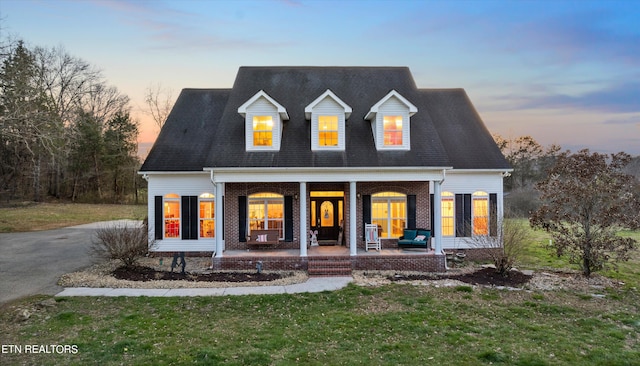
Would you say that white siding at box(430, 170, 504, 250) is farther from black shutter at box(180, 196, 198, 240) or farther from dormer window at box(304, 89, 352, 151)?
black shutter at box(180, 196, 198, 240)

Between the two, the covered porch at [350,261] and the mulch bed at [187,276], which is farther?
the covered porch at [350,261]

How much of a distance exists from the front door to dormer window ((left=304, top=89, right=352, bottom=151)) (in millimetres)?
2646

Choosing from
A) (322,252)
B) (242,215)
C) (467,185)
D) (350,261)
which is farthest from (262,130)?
(467,185)

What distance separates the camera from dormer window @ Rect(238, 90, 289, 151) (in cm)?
1383

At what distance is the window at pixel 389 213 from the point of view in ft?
48.8

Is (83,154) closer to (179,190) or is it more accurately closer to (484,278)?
(179,190)

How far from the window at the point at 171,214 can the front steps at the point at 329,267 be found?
258 inches

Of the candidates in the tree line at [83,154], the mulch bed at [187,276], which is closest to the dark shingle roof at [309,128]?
the mulch bed at [187,276]

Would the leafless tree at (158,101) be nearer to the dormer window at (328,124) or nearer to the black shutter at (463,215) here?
the dormer window at (328,124)

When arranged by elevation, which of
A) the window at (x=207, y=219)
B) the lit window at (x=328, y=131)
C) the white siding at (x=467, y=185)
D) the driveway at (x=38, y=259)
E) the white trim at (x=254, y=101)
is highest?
the white trim at (x=254, y=101)

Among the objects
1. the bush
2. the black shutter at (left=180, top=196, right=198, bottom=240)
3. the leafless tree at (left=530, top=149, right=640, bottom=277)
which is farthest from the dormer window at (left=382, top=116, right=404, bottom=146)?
the bush

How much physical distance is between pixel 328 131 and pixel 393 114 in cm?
275

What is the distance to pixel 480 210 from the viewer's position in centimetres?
1563

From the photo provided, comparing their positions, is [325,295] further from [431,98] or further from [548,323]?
[431,98]
